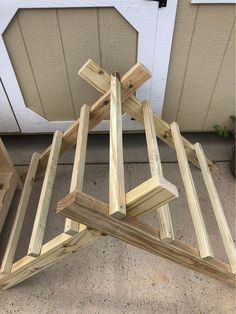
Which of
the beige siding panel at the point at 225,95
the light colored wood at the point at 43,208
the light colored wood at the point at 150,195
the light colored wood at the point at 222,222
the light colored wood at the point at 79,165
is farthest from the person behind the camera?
the beige siding panel at the point at 225,95

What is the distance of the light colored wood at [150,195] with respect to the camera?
0.71m

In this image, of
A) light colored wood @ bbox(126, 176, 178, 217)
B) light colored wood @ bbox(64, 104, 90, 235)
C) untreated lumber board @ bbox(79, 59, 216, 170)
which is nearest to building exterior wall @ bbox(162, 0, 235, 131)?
untreated lumber board @ bbox(79, 59, 216, 170)

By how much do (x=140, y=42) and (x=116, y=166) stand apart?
59 centimetres

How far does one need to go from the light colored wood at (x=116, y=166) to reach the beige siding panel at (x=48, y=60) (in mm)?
314

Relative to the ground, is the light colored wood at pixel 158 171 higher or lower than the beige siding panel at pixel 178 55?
lower

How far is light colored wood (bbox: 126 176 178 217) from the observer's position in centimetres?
71

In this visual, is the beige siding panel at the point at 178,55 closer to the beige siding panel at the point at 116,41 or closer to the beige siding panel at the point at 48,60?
the beige siding panel at the point at 116,41

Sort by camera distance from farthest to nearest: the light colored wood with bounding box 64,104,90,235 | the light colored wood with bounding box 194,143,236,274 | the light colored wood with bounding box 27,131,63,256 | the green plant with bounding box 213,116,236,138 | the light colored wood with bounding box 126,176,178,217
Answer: the green plant with bounding box 213,116,236,138
the light colored wood with bounding box 194,143,236,274
the light colored wood with bounding box 27,131,63,256
the light colored wood with bounding box 64,104,90,235
the light colored wood with bounding box 126,176,178,217

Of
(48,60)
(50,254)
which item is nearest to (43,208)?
(50,254)

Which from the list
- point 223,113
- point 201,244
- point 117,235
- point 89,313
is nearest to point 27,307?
point 89,313

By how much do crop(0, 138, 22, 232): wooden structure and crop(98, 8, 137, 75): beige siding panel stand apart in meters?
0.59

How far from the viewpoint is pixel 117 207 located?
734 millimetres

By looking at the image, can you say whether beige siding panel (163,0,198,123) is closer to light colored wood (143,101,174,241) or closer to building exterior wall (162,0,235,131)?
building exterior wall (162,0,235,131)

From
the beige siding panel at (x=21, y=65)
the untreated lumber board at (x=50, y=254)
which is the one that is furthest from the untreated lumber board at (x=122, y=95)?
the untreated lumber board at (x=50, y=254)
